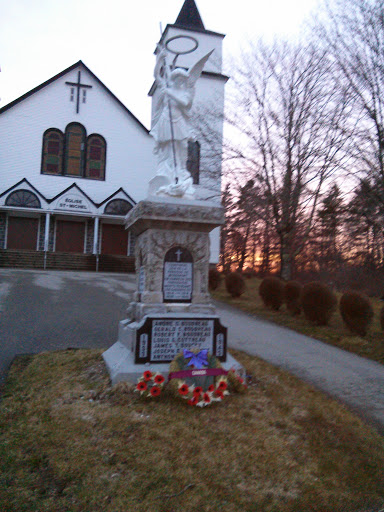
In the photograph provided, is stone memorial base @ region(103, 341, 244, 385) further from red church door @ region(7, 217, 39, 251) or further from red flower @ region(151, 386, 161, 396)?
red church door @ region(7, 217, 39, 251)

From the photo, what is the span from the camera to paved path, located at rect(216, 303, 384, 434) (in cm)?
512

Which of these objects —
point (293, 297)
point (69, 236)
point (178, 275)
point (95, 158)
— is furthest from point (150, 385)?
point (95, 158)

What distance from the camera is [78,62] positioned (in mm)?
25781

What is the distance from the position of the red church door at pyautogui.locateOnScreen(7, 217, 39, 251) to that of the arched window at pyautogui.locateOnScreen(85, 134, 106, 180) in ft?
14.3

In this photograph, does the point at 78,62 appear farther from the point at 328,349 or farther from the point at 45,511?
the point at 45,511

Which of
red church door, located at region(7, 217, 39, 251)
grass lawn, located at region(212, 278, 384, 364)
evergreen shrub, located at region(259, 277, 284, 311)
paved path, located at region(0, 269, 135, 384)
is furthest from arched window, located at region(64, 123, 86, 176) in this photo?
evergreen shrub, located at region(259, 277, 284, 311)

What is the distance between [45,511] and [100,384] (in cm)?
207

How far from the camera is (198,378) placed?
4574 mm

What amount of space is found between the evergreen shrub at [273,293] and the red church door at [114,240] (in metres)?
15.4

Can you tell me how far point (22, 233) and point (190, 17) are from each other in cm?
1772

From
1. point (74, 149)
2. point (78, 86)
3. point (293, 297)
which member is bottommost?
point (293, 297)

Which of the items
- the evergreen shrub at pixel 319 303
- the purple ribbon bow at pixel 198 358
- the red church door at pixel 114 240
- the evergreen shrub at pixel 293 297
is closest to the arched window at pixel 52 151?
the red church door at pixel 114 240

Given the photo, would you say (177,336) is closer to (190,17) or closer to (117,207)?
(117,207)

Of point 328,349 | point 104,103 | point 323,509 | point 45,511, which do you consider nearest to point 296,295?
point 328,349
